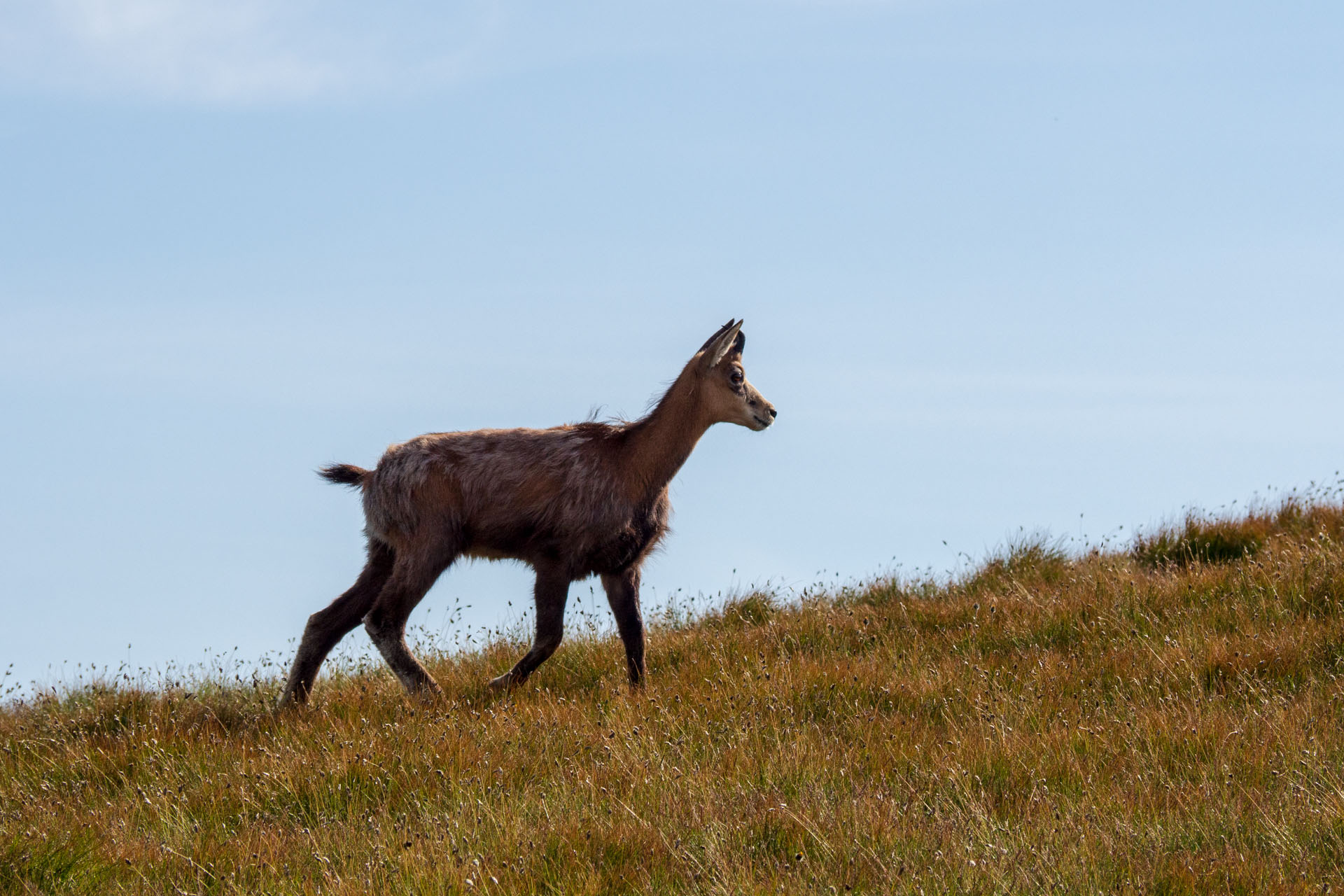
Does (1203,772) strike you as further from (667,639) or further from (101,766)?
(101,766)

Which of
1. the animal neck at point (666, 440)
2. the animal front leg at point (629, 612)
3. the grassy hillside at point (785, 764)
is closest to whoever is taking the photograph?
the grassy hillside at point (785, 764)

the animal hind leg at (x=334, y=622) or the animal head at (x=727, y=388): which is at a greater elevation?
the animal head at (x=727, y=388)

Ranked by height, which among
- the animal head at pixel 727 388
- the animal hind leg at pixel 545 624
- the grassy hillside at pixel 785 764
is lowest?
the grassy hillside at pixel 785 764

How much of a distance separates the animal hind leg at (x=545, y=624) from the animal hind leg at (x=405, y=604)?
0.55 metres

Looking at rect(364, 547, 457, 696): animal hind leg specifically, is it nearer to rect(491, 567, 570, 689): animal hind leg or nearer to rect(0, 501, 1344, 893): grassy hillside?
rect(0, 501, 1344, 893): grassy hillside

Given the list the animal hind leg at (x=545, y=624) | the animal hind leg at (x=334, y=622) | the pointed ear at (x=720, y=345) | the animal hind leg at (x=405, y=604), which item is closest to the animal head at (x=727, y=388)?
the pointed ear at (x=720, y=345)

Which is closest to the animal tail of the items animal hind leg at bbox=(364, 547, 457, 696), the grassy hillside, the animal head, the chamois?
the chamois

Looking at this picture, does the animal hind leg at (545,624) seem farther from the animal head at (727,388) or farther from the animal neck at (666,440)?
the animal head at (727,388)

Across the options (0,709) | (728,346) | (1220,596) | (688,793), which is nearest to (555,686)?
(728,346)

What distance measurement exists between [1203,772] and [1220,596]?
427 cm

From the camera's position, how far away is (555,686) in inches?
371

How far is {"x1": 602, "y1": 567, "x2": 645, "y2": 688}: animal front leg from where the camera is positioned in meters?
9.31

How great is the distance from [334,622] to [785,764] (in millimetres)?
4273

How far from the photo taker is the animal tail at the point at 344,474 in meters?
9.80
